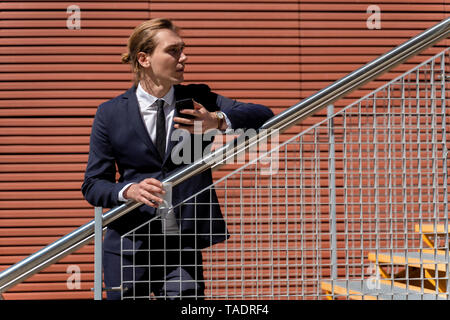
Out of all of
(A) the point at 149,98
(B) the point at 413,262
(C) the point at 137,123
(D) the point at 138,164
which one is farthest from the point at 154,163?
(B) the point at 413,262

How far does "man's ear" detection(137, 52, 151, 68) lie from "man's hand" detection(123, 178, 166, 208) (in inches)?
20.2

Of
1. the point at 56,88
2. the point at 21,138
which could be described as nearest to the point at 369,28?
the point at 56,88

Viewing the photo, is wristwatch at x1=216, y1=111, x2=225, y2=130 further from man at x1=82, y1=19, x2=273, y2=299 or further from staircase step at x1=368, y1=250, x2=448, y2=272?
staircase step at x1=368, y1=250, x2=448, y2=272

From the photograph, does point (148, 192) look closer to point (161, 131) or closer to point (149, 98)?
point (161, 131)

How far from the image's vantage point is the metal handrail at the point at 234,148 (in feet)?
7.84

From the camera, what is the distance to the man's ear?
2365mm

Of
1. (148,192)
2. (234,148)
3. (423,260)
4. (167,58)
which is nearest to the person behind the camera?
(148,192)

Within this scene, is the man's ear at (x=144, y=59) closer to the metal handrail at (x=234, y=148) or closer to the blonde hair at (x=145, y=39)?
the blonde hair at (x=145, y=39)

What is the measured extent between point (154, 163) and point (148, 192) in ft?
0.69

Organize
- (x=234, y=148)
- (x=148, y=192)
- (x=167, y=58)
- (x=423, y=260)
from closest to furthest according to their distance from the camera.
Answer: (x=148, y=192) < (x=167, y=58) < (x=234, y=148) < (x=423, y=260)

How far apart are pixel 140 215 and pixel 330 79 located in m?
3.15

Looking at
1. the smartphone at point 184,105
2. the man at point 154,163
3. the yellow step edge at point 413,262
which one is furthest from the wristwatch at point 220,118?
the yellow step edge at point 413,262

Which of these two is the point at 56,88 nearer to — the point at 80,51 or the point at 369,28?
the point at 80,51

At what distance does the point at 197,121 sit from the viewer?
2.17 metres
